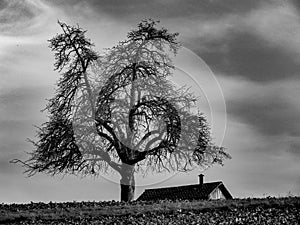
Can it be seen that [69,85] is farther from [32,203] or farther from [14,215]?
[14,215]

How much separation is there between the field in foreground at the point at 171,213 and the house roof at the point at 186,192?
80.2 feet

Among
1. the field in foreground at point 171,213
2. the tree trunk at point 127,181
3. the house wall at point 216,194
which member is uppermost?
the house wall at point 216,194

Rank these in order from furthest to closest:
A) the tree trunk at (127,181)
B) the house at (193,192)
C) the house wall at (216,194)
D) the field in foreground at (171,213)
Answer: the house wall at (216,194), the house at (193,192), the tree trunk at (127,181), the field in foreground at (171,213)

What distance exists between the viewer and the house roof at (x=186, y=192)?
52094mm

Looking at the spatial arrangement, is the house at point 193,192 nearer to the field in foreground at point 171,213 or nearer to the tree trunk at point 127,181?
the tree trunk at point 127,181

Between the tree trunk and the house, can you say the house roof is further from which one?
the tree trunk

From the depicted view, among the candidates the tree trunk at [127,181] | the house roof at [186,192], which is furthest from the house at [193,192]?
the tree trunk at [127,181]

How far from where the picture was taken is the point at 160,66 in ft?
113

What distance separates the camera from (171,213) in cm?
2497

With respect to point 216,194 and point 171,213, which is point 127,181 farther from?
point 216,194

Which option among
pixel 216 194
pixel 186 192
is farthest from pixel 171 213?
pixel 216 194

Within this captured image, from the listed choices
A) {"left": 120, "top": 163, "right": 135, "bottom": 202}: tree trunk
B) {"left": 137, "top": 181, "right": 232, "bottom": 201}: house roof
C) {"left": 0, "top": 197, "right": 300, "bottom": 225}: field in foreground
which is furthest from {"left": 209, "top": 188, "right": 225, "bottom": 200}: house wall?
{"left": 0, "top": 197, "right": 300, "bottom": 225}: field in foreground

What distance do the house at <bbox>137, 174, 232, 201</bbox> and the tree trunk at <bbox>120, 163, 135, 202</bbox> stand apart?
1845cm

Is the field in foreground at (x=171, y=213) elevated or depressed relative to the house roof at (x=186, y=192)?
depressed
